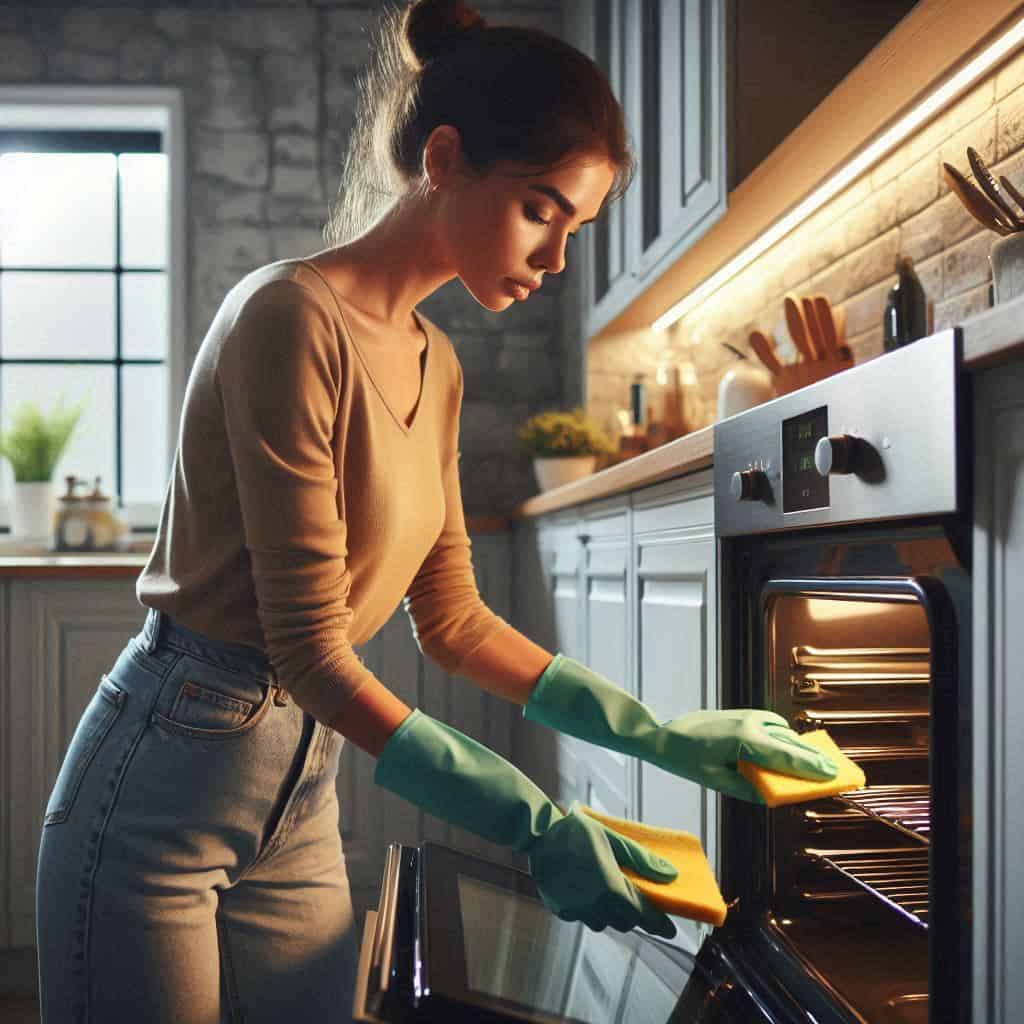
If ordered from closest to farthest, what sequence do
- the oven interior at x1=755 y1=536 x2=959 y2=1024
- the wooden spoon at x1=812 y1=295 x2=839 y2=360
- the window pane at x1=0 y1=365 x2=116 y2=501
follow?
the oven interior at x1=755 y1=536 x2=959 y2=1024 < the wooden spoon at x1=812 y1=295 x2=839 y2=360 < the window pane at x1=0 y1=365 x2=116 y2=501

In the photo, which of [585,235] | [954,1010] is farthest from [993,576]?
[585,235]

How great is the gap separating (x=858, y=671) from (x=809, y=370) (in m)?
0.73

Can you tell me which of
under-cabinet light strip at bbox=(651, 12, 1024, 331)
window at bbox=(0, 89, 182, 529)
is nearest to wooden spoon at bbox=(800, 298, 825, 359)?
under-cabinet light strip at bbox=(651, 12, 1024, 331)

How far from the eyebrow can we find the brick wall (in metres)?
2.36

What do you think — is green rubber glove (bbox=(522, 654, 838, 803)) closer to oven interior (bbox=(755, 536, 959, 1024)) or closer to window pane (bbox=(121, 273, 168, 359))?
oven interior (bbox=(755, 536, 959, 1024))

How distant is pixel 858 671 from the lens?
3.58 ft

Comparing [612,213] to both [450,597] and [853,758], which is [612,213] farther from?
[853,758]

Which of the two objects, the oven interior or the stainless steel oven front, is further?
the oven interior

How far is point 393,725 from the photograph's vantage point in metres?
0.89

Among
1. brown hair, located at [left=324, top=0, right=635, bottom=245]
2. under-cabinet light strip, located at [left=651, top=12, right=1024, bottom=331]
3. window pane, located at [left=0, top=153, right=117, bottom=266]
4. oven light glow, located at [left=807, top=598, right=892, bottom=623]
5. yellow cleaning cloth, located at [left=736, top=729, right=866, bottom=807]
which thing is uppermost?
window pane, located at [left=0, top=153, right=117, bottom=266]

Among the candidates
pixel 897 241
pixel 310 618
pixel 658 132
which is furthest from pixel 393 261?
pixel 658 132

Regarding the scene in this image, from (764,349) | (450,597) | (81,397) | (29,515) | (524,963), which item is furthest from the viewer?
(81,397)

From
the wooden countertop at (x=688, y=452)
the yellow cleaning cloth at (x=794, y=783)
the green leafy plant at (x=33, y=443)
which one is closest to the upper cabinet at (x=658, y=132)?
the wooden countertop at (x=688, y=452)

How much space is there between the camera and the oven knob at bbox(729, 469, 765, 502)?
107 centimetres
